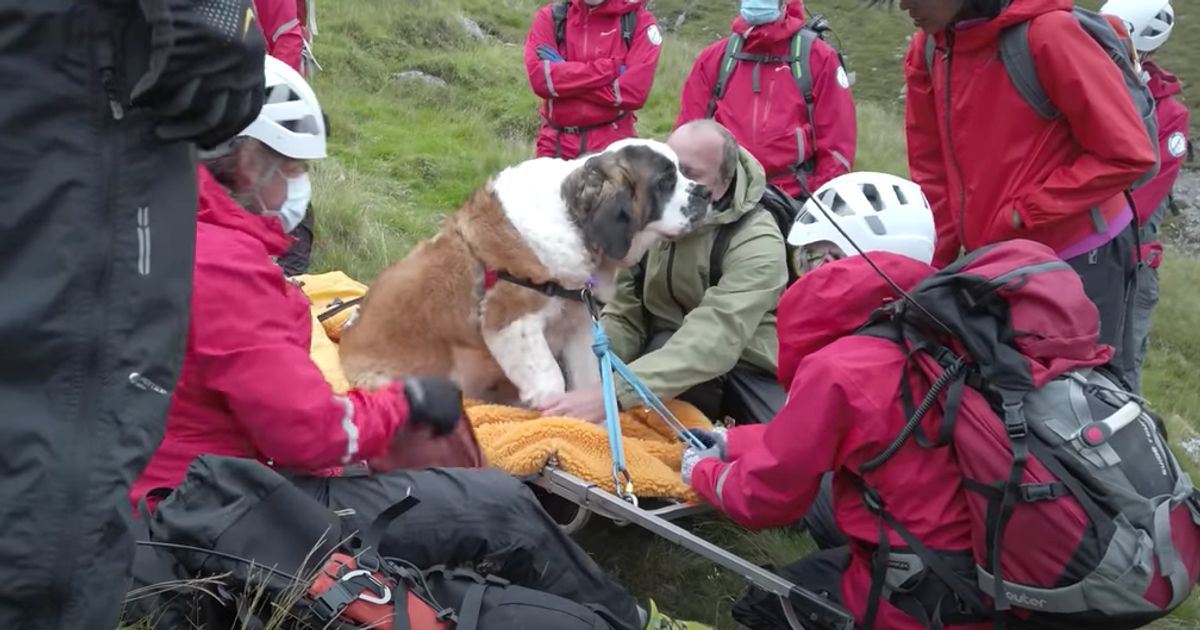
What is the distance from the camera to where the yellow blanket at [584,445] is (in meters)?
3.83

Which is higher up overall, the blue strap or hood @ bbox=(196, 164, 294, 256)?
hood @ bbox=(196, 164, 294, 256)

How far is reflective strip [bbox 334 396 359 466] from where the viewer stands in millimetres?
2748

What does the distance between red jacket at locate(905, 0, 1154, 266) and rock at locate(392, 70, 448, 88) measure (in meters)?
9.73

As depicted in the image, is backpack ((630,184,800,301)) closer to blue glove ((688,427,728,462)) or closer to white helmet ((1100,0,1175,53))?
blue glove ((688,427,728,462))

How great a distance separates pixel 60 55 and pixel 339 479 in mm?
1610

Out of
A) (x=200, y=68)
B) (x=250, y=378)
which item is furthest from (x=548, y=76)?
(x=200, y=68)

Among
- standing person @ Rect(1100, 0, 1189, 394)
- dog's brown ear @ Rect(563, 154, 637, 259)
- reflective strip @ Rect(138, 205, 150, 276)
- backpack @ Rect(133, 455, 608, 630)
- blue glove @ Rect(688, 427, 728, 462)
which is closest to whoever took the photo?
reflective strip @ Rect(138, 205, 150, 276)

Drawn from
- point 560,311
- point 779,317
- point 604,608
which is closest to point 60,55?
point 604,608

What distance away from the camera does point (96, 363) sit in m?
1.81

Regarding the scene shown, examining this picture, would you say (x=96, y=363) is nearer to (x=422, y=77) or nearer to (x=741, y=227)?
(x=741, y=227)

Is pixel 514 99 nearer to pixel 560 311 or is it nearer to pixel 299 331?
pixel 560 311

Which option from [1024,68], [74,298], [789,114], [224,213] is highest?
[74,298]

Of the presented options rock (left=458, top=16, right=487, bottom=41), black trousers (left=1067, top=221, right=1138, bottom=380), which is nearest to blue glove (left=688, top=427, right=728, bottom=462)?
black trousers (left=1067, top=221, right=1138, bottom=380)

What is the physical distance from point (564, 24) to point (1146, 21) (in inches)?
158
